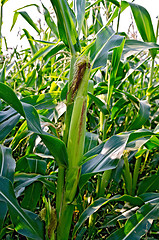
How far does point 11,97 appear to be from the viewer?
2.53 ft

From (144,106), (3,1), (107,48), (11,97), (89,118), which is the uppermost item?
(3,1)

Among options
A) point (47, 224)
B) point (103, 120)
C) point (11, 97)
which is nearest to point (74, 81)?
point (11, 97)

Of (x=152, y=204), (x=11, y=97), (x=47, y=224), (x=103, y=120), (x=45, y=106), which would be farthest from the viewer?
(x=103, y=120)

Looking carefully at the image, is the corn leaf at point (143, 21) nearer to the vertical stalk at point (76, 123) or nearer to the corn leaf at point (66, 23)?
the corn leaf at point (66, 23)

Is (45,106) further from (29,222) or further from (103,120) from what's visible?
(29,222)

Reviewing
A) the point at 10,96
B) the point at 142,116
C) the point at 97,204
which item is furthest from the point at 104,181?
the point at 10,96

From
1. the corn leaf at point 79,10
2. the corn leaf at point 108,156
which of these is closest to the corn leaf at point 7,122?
the corn leaf at point 108,156

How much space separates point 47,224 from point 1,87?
506mm

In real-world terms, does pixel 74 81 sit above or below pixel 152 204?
above

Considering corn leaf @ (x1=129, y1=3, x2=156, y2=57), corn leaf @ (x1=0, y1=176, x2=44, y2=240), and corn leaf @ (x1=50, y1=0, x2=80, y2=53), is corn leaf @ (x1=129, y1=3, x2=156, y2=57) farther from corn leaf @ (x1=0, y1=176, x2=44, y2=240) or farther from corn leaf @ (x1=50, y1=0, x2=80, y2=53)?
corn leaf @ (x1=0, y1=176, x2=44, y2=240)

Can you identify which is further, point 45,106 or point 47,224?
point 45,106

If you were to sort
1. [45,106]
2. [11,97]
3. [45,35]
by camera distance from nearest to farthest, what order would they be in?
[11,97] < [45,106] < [45,35]

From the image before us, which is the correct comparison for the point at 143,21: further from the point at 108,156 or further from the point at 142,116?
the point at 108,156

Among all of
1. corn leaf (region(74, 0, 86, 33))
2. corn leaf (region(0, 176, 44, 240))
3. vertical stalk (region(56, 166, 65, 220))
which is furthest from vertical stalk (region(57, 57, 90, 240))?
corn leaf (region(74, 0, 86, 33))
